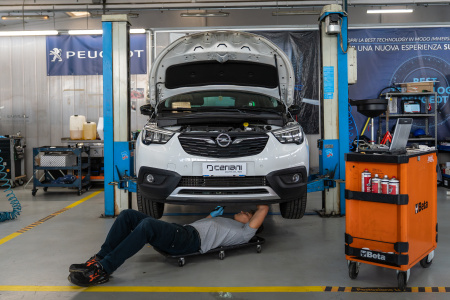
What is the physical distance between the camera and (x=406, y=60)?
8.23 metres

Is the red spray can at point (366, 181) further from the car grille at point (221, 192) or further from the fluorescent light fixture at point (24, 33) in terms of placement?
the fluorescent light fixture at point (24, 33)

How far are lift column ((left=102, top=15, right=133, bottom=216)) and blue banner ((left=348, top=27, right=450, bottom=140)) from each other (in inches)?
203

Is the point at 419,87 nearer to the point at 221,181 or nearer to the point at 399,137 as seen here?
the point at 399,137

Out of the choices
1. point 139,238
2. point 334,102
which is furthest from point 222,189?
point 334,102

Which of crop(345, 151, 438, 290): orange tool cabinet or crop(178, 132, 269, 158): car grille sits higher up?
crop(178, 132, 269, 158): car grille

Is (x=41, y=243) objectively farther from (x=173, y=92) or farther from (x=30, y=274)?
(x=173, y=92)

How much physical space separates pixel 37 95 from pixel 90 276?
6917 mm

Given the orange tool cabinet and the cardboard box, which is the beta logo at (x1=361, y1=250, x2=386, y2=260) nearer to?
the orange tool cabinet

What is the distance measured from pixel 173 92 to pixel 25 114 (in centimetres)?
531

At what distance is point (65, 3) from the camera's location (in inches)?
407

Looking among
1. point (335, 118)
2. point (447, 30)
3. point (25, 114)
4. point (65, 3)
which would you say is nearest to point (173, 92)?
point (335, 118)

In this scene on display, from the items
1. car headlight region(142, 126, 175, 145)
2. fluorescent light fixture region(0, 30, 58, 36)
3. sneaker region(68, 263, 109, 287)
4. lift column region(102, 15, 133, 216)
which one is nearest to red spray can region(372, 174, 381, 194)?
car headlight region(142, 126, 175, 145)

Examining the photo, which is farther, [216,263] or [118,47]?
[118,47]

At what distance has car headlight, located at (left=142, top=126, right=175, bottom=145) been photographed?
11.6 feet
